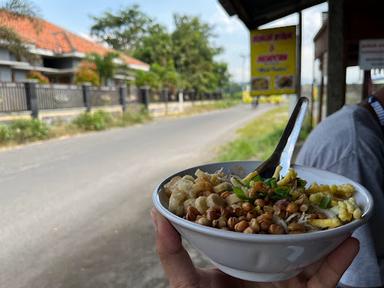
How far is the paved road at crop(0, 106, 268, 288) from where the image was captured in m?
1.88

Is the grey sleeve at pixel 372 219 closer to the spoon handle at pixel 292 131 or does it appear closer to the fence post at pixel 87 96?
the spoon handle at pixel 292 131

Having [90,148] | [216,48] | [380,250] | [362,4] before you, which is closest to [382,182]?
[380,250]

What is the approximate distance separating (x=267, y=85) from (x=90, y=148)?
4951 mm

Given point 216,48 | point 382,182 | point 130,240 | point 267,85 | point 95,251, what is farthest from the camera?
point 216,48

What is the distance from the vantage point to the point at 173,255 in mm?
917

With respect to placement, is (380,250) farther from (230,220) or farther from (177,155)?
(177,155)

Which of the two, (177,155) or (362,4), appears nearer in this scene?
(362,4)

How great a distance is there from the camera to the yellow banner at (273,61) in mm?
3763

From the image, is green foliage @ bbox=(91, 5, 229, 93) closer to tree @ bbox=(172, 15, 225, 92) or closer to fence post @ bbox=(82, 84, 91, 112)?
tree @ bbox=(172, 15, 225, 92)

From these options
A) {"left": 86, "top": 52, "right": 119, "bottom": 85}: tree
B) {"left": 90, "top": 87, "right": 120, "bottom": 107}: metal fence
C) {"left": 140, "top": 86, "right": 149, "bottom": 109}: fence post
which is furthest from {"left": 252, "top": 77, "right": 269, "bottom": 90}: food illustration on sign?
{"left": 140, "top": 86, "right": 149, "bottom": 109}: fence post

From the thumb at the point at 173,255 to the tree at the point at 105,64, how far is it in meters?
12.9

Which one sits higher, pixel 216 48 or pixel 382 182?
pixel 216 48

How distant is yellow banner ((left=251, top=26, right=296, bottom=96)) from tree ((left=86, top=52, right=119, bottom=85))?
10.2m

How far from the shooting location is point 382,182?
1348 millimetres
